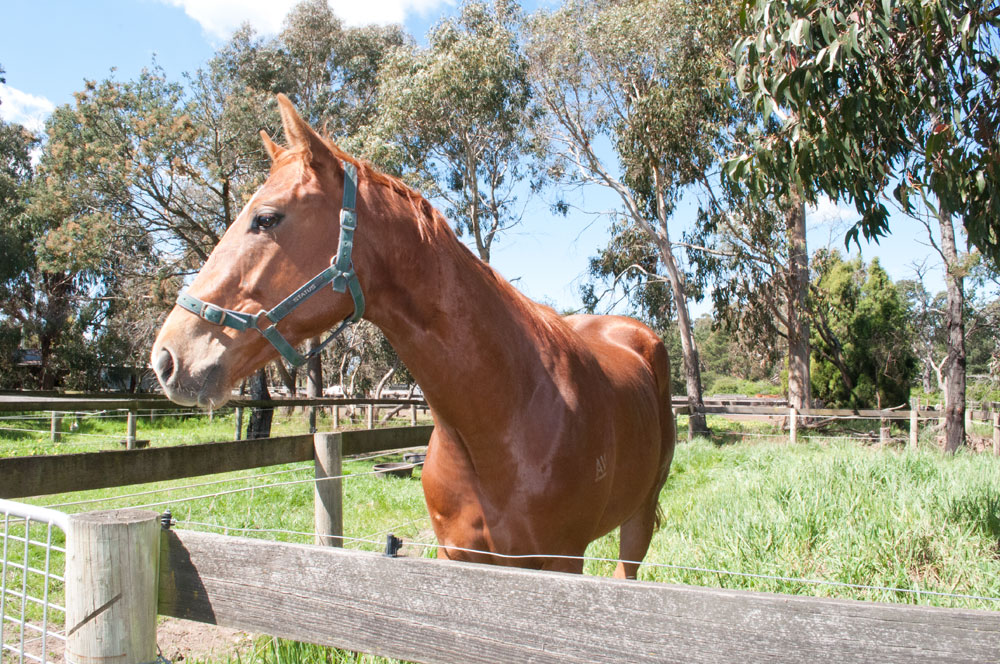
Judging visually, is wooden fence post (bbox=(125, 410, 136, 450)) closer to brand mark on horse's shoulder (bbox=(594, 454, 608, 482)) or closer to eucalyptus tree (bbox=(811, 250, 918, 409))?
brand mark on horse's shoulder (bbox=(594, 454, 608, 482))

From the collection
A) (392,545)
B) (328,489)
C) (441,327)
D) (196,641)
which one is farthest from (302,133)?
(196,641)

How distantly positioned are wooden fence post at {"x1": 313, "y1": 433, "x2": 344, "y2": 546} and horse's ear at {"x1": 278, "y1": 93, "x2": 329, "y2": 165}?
82.9 inches

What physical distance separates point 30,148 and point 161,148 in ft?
64.5

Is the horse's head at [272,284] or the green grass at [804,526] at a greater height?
the horse's head at [272,284]

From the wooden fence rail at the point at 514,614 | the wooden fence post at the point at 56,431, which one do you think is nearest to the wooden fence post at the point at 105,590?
the wooden fence rail at the point at 514,614

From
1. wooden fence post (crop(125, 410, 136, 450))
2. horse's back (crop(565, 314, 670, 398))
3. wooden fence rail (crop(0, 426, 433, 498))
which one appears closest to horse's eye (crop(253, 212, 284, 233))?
wooden fence rail (crop(0, 426, 433, 498))

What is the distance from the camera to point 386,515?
681 centimetres

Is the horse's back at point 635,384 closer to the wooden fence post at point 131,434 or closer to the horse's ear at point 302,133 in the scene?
the horse's ear at point 302,133

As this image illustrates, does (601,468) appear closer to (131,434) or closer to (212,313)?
(212,313)

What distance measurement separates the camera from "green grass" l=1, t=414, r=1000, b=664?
362cm

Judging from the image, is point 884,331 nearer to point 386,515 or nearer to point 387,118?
point 387,118

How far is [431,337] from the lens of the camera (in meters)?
2.12

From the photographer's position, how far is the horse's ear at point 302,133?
77.2 inches

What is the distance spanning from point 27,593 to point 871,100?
6.24 meters
